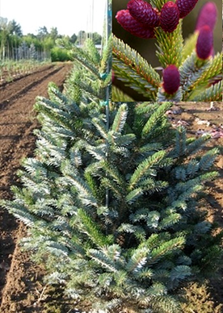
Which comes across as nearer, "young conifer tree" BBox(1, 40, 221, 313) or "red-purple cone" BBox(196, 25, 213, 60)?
"red-purple cone" BBox(196, 25, 213, 60)

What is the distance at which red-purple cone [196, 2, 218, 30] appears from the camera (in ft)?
7.27

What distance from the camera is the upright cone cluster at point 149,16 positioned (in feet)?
6.98

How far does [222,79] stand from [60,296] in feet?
5.71

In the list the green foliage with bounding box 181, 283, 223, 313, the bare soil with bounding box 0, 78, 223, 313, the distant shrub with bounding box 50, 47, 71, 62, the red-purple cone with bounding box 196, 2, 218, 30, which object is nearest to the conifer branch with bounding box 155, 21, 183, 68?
the red-purple cone with bounding box 196, 2, 218, 30

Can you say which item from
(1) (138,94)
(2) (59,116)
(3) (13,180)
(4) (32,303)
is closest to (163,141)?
(1) (138,94)

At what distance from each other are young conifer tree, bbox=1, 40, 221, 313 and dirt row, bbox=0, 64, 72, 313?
697 millimetres

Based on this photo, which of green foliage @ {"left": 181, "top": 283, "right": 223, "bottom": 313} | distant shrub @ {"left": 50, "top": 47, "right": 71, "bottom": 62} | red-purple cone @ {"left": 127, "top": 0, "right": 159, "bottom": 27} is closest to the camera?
red-purple cone @ {"left": 127, "top": 0, "right": 159, "bottom": 27}

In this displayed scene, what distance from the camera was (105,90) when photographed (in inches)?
101

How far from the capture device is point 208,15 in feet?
7.29

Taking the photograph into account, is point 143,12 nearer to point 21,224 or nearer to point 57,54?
A: point 21,224

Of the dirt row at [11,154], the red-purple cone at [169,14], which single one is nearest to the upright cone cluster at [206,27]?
the red-purple cone at [169,14]

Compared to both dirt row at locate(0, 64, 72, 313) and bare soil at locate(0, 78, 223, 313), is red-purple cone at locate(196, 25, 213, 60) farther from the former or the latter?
dirt row at locate(0, 64, 72, 313)

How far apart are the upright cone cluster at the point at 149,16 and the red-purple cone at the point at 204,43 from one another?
12 cm

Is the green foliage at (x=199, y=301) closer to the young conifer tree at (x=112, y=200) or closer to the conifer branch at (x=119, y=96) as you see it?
the young conifer tree at (x=112, y=200)
